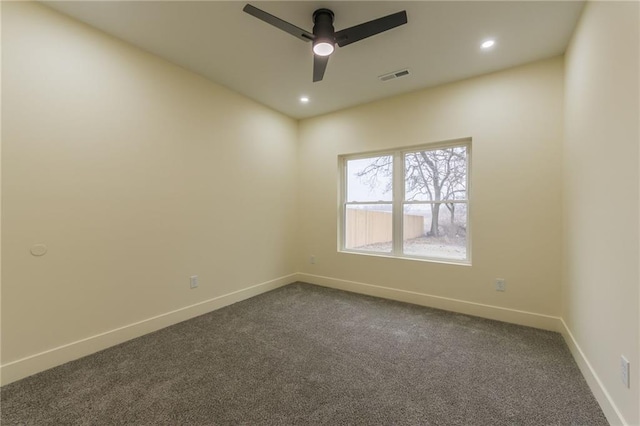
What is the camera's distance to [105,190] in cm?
241

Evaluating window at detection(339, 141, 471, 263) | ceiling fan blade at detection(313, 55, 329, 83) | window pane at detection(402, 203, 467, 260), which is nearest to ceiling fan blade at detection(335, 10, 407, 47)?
Answer: ceiling fan blade at detection(313, 55, 329, 83)

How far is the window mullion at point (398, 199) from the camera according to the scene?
3791 millimetres

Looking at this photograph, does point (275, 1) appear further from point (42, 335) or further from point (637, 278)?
point (42, 335)

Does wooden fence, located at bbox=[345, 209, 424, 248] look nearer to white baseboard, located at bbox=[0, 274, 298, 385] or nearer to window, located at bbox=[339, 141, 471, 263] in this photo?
window, located at bbox=[339, 141, 471, 263]

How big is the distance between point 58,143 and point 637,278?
370cm

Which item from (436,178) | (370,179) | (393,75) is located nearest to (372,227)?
(370,179)

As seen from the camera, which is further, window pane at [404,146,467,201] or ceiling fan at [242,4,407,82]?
A: window pane at [404,146,467,201]

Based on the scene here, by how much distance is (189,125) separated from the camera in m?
3.05

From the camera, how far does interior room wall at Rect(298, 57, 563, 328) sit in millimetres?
2756

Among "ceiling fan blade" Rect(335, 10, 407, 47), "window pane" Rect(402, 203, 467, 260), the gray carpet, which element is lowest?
the gray carpet

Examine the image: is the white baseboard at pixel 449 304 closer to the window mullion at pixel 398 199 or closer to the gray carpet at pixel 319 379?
the gray carpet at pixel 319 379

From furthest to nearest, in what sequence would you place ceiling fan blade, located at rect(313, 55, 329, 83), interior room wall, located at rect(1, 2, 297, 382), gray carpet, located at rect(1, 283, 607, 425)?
ceiling fan blade, located at rect(313, 55, 329, 83), interior room wall, located at rect(1, 2, 297, 382), gray carpet, located at rect(1, 283, 607, 425)

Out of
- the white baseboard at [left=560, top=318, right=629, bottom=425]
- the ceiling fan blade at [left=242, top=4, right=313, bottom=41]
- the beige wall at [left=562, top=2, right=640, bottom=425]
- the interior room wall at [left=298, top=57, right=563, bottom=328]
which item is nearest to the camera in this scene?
the beige wall at [left=562, top=2, right=640, bottom=425]

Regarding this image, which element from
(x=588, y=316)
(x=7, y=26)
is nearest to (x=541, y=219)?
(x=588, y=316)
